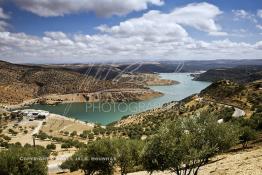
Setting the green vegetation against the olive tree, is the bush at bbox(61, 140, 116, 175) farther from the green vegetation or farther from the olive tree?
the olive tree

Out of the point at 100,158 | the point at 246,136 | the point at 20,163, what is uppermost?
the point at 20,163

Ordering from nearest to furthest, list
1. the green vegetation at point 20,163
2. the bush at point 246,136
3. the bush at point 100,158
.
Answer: the green vegetation at point 20,163 → the bush at point 100,158 → the bush at point 246,136

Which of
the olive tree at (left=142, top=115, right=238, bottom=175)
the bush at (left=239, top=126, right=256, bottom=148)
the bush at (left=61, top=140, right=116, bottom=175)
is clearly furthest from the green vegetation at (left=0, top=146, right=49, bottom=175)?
the bush at (left=239, top=126, right=256, bottom=148)

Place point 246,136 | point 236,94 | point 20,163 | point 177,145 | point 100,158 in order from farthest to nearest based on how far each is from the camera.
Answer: point 236,94 → point 246,136 → point 100,158 → point 20,163 → point 177,145

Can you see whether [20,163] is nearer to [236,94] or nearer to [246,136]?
[246,136]

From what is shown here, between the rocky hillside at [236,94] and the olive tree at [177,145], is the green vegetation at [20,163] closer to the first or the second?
the olive tree at [177,145]

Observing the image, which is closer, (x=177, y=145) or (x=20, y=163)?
(x=177, y=145)

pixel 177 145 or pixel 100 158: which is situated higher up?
pixel 177 145

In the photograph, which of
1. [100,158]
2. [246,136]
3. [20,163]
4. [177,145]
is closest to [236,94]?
[246,136]

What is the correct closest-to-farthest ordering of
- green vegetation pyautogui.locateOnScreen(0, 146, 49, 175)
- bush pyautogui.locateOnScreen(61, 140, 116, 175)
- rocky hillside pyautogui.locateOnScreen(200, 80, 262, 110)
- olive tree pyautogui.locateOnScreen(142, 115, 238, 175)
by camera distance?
olive tree pyautogui.locateOnScreen(142, 115, 238, 175)
green vegetation pyautogui.locateOnScreen(0, 146, 49, 175)
bush pyautogui.locateOnScreen(61, 140, 116, 175)
rocky hillside pyautogui.locateOnScreen(200, 80, 262, 110)

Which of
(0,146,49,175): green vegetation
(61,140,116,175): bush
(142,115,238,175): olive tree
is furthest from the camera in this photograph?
(61,140,116,175): bush

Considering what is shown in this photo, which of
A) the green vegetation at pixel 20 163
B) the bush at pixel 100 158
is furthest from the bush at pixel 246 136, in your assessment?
the green vegetation at pixel 20 163

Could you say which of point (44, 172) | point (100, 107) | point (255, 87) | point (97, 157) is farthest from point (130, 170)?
point (100, 107)
